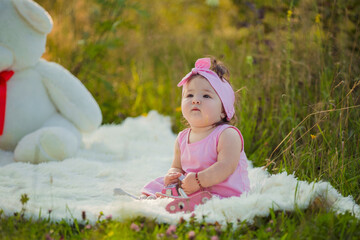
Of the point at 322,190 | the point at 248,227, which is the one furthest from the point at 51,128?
the point at 322,190

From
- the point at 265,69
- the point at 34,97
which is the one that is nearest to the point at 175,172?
the point at 34,97

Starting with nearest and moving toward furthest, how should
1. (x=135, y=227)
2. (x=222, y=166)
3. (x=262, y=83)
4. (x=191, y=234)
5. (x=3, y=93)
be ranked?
(x=191, y=234) → (x=135, y=227) → (x=222, y=166) → (x=3, y=93) → (x=262, y=83)

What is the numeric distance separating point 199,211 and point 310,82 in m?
1.68

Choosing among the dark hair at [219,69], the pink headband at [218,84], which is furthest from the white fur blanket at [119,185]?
the dark hair at [219,69]

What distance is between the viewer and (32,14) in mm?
2691

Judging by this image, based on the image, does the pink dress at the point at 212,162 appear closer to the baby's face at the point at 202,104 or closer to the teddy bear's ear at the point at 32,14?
the baby's face at the point at 202,104

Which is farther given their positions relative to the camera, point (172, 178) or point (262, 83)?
point (262, 83)

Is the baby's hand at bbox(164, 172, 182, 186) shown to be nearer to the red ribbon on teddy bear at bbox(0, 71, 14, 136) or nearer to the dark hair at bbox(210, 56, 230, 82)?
the dark hair at bbox(210, 56, 230, 82)

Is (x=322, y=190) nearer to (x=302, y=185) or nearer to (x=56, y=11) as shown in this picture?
(x=302, y=185)

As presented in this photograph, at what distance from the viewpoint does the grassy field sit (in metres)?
1.68

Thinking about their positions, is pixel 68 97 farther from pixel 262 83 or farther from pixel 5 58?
pixel 262 83

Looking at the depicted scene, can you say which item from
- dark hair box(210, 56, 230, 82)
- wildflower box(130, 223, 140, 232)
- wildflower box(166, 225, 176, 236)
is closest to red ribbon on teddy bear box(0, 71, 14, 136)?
dark hair box(210, 56, 230, 82)

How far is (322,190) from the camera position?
6.07 feet

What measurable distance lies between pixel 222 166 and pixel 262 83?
4.95ft
